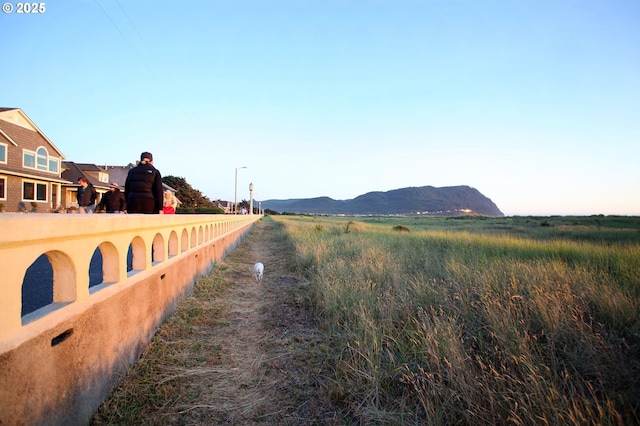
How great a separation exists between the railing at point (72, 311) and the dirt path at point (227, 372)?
0.24 meters

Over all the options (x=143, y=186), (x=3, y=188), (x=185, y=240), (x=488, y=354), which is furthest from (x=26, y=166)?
(x=488, y=354)

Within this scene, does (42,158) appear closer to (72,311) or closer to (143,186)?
(143,186)

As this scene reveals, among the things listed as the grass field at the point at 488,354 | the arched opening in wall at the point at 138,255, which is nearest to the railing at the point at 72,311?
the arched opening in wall at the point at 138,255

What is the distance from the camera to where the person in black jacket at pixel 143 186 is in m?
5.76

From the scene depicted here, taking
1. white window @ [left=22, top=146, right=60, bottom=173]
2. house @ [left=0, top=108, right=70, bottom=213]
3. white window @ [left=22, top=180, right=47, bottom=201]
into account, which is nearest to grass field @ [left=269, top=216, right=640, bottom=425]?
house @ [left=0, top=108, right=70, bottom=213]

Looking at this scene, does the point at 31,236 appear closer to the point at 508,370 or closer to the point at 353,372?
the point at 353,372

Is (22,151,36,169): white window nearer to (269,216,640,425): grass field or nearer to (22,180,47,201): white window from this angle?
(22,180,47,201): white window

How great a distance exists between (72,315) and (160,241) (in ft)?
7.06

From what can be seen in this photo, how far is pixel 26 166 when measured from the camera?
23.1 m

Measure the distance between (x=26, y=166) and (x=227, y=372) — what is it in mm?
29343

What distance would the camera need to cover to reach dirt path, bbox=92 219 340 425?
2.41 m

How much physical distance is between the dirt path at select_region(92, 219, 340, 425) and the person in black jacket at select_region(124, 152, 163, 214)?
2122mm

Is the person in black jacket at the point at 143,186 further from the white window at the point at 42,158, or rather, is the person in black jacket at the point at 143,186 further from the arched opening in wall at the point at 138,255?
the white window at the point at 42,158

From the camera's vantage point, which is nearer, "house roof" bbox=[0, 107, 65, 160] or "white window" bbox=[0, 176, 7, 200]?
"white window" bbox=[0, 176, 7, 200]
